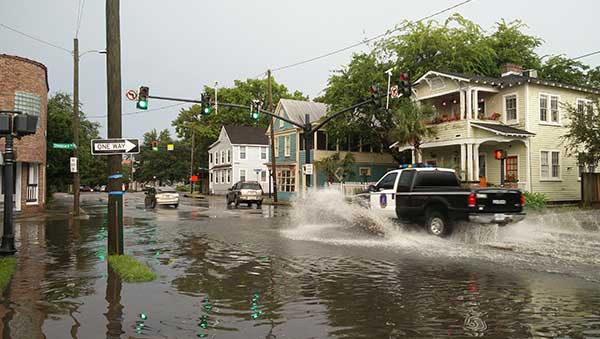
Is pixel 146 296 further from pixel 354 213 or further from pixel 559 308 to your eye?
pixel 354 213

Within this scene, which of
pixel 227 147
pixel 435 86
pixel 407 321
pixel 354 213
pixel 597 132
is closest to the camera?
pixel 407 321

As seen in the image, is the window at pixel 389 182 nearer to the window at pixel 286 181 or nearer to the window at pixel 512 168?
the window at pixel 512 168

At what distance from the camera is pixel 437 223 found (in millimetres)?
14203

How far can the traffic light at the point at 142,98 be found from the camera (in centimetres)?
2370

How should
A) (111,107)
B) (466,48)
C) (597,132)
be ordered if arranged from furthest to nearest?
(466,48), (597,132), (111,107)

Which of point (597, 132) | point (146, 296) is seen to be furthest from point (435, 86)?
point (146, 296)

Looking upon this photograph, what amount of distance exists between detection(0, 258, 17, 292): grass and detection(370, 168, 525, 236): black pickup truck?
9990 millimetres

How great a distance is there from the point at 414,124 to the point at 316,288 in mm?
22976

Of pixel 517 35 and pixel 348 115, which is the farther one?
pixel 517 35

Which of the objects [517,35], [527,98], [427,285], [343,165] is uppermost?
[517,35]

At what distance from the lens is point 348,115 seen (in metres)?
36.9

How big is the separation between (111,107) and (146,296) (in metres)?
4.58

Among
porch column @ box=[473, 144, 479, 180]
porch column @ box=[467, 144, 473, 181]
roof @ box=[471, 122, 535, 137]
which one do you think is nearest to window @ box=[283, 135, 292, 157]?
porch column @ box=[467, 144, 473, 181]

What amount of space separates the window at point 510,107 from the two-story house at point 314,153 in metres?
15.0
